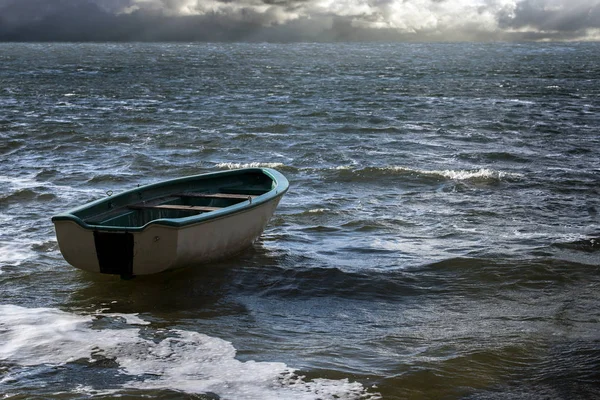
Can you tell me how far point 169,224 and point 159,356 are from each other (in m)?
2.26

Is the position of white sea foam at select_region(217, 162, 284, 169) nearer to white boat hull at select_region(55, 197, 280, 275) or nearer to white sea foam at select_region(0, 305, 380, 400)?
white boat hull at select_region(55, 197, 280, 275)

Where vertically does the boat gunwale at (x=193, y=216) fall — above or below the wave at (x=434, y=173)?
above

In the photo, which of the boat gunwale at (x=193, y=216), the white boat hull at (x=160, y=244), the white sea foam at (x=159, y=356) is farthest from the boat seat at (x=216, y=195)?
the white sea foam at (x=159, y=356)

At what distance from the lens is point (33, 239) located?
13.1 metres

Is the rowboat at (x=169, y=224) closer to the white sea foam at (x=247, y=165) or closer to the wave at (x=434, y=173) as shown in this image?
the wave at (x=434, y=173)

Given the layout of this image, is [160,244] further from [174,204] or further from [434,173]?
[434,173]

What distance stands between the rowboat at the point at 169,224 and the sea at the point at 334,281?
0.45 metres

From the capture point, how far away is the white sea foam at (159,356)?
24.5ft

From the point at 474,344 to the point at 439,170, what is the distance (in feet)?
36.9

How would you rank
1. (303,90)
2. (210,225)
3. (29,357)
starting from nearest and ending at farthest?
1. (29,357)
2. (210,225)
3. (303,90)

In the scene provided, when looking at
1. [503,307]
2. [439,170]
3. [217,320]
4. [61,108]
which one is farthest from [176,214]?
[61,108]

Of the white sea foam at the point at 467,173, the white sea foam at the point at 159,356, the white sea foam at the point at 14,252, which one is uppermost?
the white sea foam at the point at 467,173

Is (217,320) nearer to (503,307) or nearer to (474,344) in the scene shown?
(474,344)

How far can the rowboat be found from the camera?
10.1m
